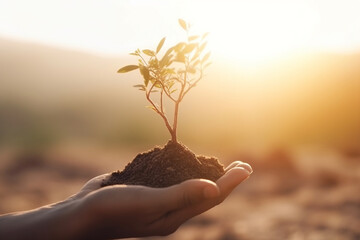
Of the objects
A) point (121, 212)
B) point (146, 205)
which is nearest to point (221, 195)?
point (146, 205)

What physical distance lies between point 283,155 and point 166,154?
958cm

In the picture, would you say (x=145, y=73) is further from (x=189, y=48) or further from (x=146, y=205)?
(x=146, y=205)

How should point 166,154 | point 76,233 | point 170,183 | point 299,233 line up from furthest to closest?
1. point 299,233
2. point 166,154
3. point 170,183
4. point 76,233

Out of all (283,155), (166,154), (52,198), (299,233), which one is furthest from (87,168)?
(166,154)

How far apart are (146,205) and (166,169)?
505 mm

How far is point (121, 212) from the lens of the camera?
2.77 m

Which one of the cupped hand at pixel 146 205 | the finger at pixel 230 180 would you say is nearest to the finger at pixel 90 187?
the cupped hand at pixel 146 205

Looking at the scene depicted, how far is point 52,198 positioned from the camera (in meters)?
9.91

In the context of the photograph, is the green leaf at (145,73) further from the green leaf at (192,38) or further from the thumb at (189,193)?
the thumb at (189,193)

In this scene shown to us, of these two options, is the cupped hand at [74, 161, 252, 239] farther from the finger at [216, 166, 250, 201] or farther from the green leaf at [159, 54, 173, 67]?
the green leaf at [159, 54, 173, 67]

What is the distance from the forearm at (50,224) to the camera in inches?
112

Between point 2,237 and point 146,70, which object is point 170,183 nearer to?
point 146,70

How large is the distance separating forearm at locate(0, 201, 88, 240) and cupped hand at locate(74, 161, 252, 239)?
0.21 feet

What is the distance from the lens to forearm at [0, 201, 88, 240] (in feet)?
9.35
